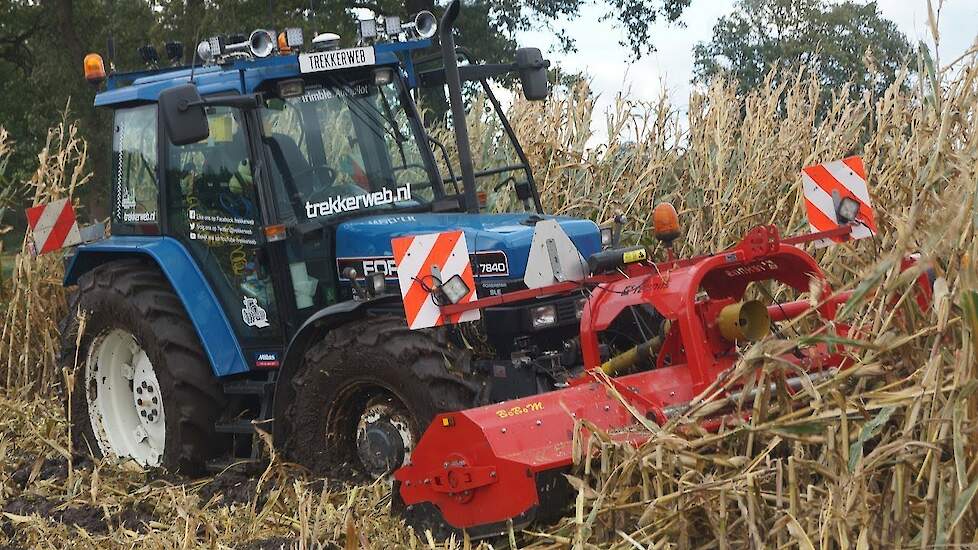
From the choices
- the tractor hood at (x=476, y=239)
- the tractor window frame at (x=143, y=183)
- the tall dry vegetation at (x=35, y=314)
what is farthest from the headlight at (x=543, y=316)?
the tall dry vegetation at (x=35, y=314)

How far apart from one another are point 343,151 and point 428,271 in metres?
1.25

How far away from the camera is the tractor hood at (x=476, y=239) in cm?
560

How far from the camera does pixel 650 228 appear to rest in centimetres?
836

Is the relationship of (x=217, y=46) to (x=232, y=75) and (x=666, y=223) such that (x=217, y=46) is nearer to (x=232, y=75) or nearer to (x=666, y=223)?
(x=232, y=75)

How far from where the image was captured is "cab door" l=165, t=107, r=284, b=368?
6109mm

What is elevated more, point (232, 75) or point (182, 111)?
point (232, 75)

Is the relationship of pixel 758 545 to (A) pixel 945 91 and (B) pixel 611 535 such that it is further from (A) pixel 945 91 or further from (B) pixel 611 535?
(A) pixel 945 91

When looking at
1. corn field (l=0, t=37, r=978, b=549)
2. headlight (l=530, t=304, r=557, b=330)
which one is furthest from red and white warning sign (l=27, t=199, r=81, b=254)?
headlight (l=530, t=304, r=557, b=330)

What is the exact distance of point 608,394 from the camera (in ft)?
15.2

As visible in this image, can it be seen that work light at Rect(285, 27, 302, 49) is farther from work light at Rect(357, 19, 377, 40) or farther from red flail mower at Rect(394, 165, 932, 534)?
red flail mower at Rect(394, 165, 932, 534)

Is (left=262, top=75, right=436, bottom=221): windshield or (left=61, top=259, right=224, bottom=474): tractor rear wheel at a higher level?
(left=262, top=75, right=436, bottom=221): windshield

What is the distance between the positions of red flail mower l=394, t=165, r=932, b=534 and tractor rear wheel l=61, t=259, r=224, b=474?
1817 millimetres

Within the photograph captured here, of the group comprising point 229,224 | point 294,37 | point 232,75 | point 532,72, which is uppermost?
point 294,37

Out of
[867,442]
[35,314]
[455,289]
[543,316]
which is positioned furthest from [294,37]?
[35,314]
